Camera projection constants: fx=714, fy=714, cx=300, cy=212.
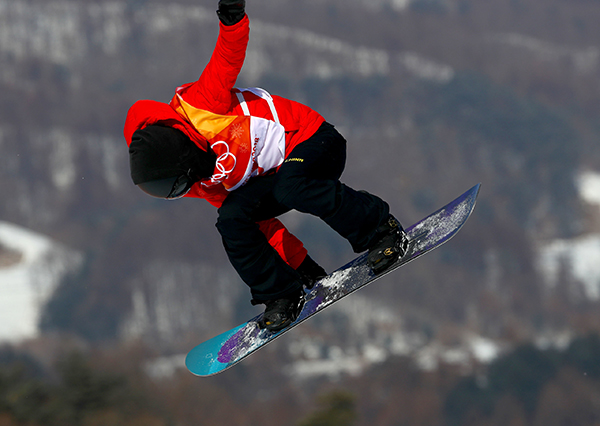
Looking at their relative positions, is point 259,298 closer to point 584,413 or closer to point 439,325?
point 584,413

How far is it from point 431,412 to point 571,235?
3669 inches

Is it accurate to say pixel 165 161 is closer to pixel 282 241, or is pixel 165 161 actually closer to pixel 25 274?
pixel 282 241

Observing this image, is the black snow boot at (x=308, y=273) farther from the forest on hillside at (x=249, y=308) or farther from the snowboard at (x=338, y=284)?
the forest on hillside at (x=249, y=308)

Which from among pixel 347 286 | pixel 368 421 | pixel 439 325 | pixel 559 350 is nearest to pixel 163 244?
pixel 439 325

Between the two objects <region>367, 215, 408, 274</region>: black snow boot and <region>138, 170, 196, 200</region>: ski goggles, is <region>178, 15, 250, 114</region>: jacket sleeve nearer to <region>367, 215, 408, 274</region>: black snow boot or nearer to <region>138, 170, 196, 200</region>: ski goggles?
<region>138, 170, 196, 200</region>: ski goggles

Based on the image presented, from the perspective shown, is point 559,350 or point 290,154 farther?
point 559,350

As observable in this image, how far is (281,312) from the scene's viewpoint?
6199mm

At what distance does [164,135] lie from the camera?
5410 mm

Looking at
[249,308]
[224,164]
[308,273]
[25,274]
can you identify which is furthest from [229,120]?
[25,274]

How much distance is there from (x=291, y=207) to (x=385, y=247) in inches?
37.4

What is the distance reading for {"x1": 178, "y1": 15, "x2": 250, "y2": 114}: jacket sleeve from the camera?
17.7ft

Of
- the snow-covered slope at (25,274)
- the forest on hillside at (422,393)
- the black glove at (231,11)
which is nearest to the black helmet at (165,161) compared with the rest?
the black glove at (231,11)

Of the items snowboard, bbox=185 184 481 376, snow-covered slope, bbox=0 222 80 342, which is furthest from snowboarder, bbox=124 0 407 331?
snow-covered slope, bbox=0 222 80 342

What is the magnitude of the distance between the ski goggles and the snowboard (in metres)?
1.66
